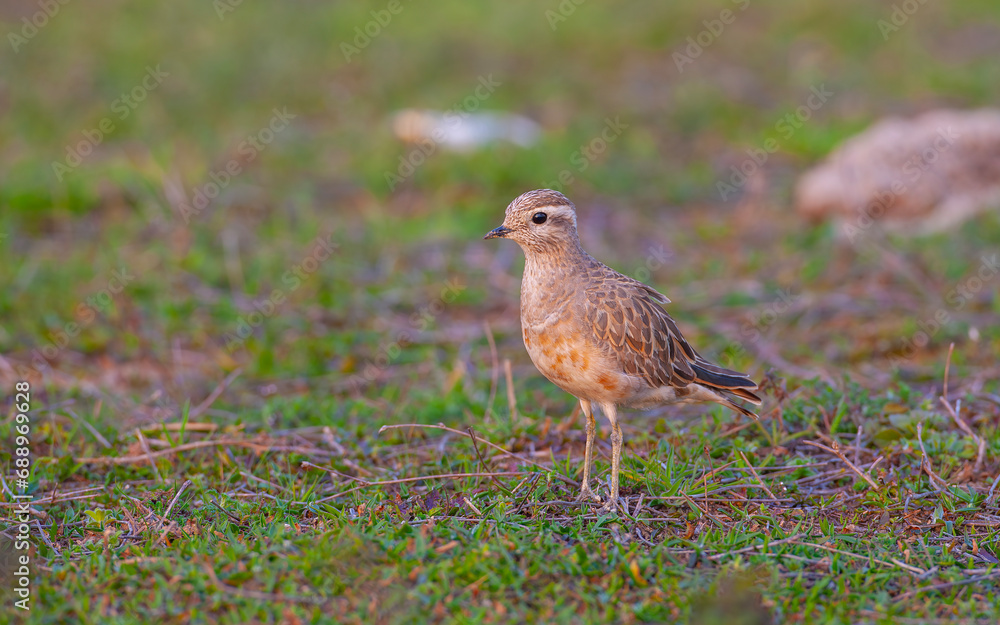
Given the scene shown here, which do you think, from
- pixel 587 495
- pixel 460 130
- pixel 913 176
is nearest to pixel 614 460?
pixel 587 495

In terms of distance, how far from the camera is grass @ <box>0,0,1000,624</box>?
4324 millimetres

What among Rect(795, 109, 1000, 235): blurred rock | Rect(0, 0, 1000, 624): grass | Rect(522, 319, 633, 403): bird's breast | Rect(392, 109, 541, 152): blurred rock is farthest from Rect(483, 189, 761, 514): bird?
Rect(392, 109, 541, 152): blurred rock

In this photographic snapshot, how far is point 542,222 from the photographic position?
525cm

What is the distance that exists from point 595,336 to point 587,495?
2.70 ft

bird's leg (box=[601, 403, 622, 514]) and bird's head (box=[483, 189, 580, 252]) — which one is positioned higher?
bird's head (box=[483, 189, 580, 252])

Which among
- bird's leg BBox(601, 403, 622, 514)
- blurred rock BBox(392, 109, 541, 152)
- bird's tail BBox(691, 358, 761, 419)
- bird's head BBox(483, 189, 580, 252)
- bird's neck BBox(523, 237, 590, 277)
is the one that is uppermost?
blurred rock BBox(392, 109, 541, 152)

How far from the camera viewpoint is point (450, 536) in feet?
14.9

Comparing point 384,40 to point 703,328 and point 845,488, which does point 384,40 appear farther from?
point 845,488

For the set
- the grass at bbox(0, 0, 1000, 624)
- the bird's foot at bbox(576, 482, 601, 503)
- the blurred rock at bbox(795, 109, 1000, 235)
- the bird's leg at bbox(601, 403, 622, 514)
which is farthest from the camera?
the blurred rock at bbox(795, 109, 1000, 235)

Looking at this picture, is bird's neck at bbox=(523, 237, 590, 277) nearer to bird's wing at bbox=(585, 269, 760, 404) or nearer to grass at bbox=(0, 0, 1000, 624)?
bird's wing at bbox=(585, 269, 760, 404)

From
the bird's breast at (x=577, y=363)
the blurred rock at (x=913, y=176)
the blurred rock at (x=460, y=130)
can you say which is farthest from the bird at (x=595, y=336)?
the blurred rock at (x=460, y=130)

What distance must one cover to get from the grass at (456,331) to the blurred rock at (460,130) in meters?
0.24

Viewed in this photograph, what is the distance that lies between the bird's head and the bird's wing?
31cm

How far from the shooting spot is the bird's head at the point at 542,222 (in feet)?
17.2
